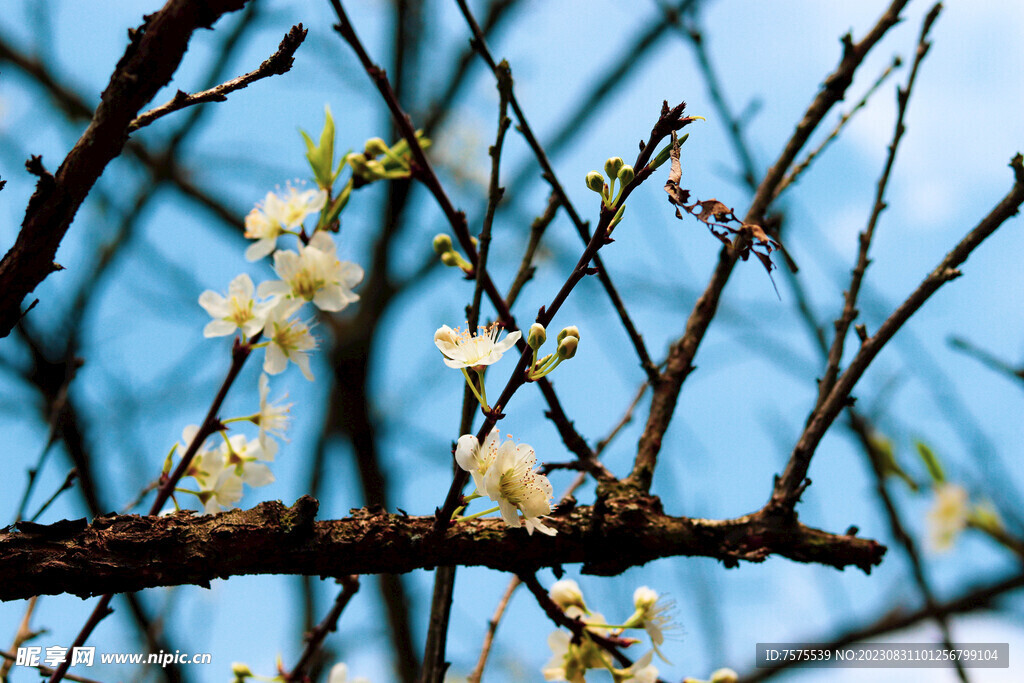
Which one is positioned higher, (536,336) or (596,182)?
(596,182)

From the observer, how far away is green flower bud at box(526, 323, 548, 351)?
0.70m

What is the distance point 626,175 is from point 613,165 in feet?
0.08

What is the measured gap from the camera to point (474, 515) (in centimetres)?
84

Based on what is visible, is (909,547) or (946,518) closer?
(909,547)

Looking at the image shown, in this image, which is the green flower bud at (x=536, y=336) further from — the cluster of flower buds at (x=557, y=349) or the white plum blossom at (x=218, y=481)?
the white plum blossom at (x=218, y=481)

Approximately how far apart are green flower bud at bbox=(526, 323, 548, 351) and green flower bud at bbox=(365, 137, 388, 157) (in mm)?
531

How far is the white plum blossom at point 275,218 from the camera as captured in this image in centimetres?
119

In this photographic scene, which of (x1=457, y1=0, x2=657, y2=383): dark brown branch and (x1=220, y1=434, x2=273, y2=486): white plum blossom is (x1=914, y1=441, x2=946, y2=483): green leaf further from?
(x1=220, y1=434, x2=273, y2=486): white plum blossom

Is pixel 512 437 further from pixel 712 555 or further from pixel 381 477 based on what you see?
pixel 381 477

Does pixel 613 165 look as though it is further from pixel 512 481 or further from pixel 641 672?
pixel 641 672

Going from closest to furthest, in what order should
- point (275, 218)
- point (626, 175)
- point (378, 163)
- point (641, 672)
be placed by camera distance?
1. point (626, 175)
2. point (641, 672)
3. point (378, 163)
4. point (275, 218)

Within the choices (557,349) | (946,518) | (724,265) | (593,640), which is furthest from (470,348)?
(946,518)

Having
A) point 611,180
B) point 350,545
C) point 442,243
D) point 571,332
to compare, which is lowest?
point 350,545

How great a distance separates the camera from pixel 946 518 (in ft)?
9.77
